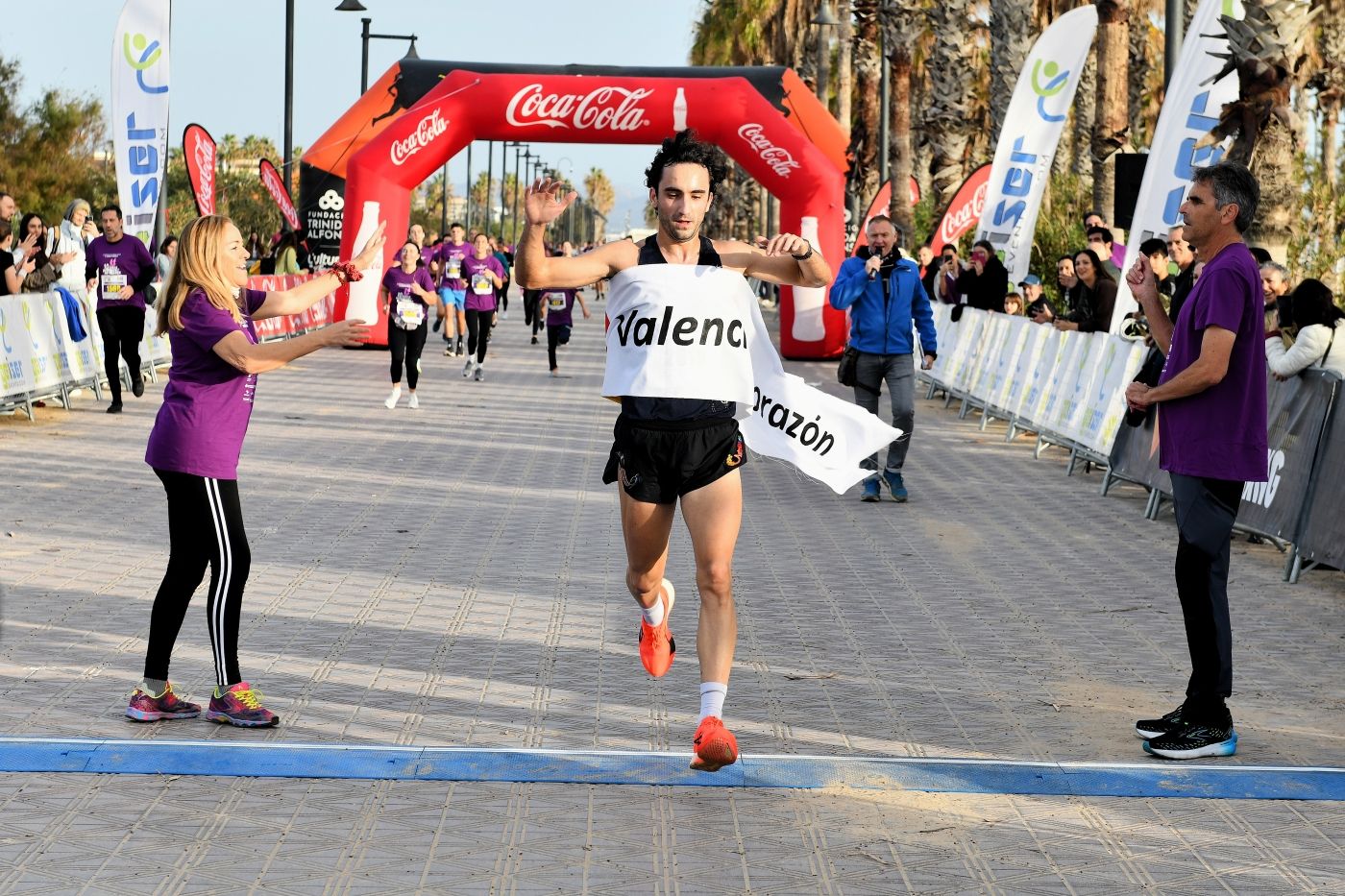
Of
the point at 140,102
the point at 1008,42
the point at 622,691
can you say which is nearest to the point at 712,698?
the point at 622,691

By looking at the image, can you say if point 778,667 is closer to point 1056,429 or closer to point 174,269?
point 174,269

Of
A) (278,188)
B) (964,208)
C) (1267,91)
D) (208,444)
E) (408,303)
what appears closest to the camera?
(208,444)

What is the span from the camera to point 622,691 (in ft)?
22.2

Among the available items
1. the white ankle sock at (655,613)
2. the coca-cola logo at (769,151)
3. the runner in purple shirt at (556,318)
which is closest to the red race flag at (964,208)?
the coca-cola logo at (769,151)

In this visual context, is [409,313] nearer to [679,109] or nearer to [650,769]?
[679,109]

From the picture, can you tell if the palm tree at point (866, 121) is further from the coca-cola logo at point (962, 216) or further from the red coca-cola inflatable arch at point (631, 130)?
the coca-cola logo at point (962, 216)

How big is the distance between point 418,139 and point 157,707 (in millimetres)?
21694

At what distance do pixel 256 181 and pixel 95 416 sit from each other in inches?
2411

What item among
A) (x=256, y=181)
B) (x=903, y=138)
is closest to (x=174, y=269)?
(x=903, y=138)

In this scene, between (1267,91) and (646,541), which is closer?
(646,541)

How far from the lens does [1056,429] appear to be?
1525 centimetres

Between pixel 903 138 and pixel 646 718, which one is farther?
pixel 903 138

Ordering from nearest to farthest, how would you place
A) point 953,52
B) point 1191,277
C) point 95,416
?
point 1191,277
point 95,416
point 953,52

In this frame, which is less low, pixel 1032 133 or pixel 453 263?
pixel 1032 133
